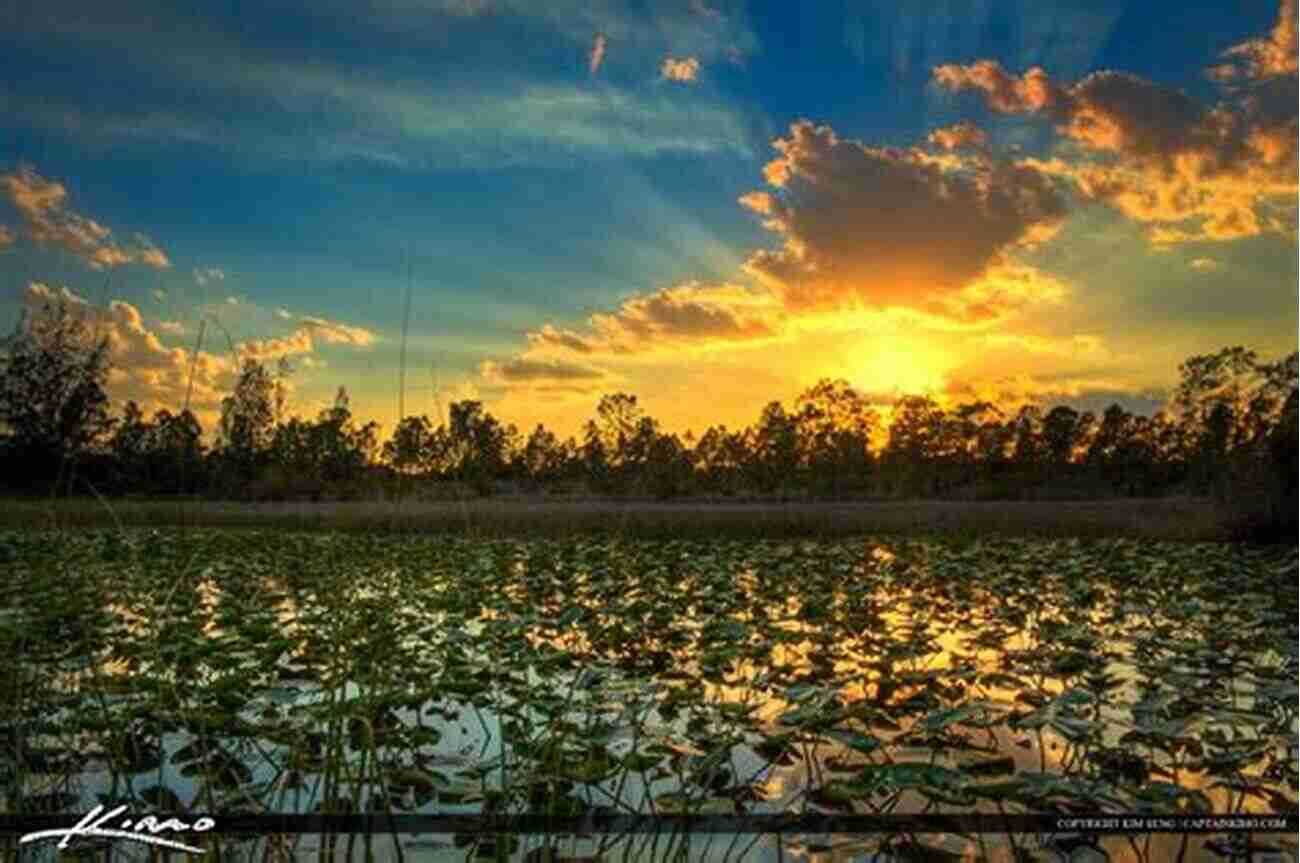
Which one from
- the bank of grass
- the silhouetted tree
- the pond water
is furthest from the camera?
the bank of grass

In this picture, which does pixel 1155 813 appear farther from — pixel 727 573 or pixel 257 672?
pixel 727 573

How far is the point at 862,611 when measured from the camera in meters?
6.64

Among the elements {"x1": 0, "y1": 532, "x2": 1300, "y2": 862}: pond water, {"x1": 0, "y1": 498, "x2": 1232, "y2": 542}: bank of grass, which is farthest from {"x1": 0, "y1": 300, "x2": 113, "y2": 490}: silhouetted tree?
{"x1": 0, "y1": 498, "x2": 1232, "y2": 542}: bank of grass

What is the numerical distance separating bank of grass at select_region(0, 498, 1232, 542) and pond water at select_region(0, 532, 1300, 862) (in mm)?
7095

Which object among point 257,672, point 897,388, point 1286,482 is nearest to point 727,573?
point 897,388

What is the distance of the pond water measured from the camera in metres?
2.76

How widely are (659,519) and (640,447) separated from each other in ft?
32.8

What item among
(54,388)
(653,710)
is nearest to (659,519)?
(54,388)

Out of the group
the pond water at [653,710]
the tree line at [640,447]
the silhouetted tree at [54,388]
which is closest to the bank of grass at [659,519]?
the tree line at [640,447]

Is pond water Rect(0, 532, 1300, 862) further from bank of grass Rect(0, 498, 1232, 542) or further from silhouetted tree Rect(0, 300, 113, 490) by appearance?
bank of grass Rect(0, 498, 1232, 542)

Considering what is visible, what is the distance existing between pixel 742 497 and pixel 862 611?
22.3 m

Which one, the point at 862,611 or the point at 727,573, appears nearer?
the point at 862,611

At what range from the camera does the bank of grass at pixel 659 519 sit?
1455cm

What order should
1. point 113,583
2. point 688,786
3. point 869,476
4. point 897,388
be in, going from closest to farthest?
point 688,786, point 897,388, point 113,583, point 869,476
